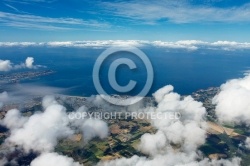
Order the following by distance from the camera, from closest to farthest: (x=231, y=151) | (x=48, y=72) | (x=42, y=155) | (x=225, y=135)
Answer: (x=42, y=155) → (x=231, y=151) → (x=225, y=135) → (x=48, y=72)

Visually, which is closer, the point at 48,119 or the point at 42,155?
the point at 42,155

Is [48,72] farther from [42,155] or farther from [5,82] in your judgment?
[42,155]

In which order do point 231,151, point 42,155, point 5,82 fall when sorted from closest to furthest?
1. point 42,155
2. point 231,151
3. point 5,82

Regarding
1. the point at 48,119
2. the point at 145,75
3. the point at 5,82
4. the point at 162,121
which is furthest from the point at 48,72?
the point at 162,121

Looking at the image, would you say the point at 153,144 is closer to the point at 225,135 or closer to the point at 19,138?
the point at 225,135

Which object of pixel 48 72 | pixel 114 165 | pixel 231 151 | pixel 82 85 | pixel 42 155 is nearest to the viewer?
pixel 114 165

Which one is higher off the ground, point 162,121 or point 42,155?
point 162,121

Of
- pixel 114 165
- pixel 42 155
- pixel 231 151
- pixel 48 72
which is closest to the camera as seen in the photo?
pixel 114 165

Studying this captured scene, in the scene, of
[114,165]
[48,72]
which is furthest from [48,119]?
[48,72]

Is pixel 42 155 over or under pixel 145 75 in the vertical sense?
under
